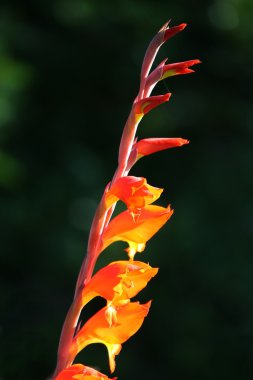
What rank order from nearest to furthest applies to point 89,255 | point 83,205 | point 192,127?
point 89,255 → point 83,205 → point 192,127

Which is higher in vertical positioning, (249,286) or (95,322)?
(95,322)

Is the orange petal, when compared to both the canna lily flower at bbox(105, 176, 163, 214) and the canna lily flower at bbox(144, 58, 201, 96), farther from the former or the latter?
the canna lily flower at bbox(144, 58, 201, 96)

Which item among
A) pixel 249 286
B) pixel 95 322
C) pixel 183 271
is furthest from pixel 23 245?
pixel 95 322

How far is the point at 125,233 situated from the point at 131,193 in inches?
3.5

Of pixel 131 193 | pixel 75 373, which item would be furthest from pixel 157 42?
pixel 75 373

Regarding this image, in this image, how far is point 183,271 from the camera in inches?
146

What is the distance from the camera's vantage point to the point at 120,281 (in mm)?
1152

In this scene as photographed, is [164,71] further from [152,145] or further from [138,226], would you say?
[138,226]

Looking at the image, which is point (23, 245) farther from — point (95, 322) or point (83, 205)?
point (95, 322)

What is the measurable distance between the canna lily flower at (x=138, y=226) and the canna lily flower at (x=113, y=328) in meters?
0.08

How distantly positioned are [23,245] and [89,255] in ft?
8.59

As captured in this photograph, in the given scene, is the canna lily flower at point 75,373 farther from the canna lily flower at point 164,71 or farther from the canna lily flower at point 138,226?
the canna lily flower at point 164,71

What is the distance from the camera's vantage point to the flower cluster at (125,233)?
1.12 metres

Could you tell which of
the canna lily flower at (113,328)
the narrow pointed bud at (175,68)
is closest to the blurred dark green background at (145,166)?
the canna lily flower at (113,328)
